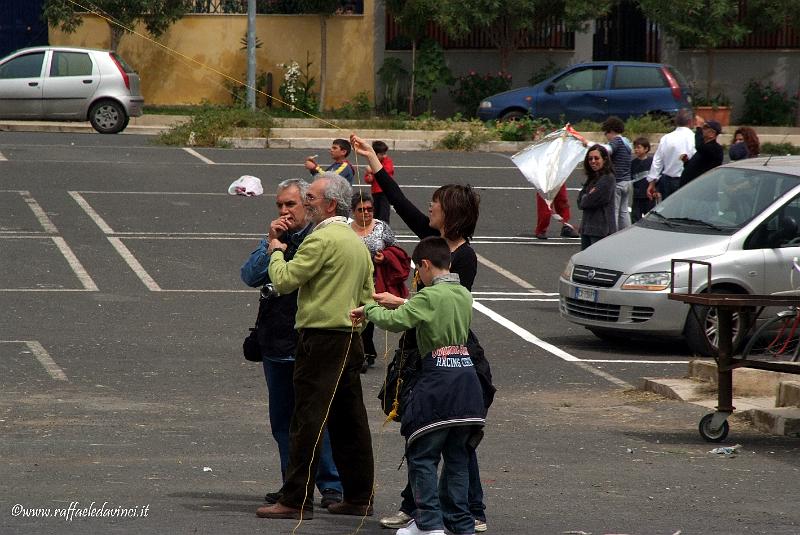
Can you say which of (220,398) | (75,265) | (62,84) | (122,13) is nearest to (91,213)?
(75,265)

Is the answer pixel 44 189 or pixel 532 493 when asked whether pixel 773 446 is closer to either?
pixel 532 493

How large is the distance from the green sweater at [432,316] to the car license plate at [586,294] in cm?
686

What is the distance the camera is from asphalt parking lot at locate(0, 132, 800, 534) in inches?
292

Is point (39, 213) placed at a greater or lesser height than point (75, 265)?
greater

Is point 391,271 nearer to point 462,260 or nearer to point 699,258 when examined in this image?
point 699,258

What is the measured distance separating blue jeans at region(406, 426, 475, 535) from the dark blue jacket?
0.18ft

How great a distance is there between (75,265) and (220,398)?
639cm

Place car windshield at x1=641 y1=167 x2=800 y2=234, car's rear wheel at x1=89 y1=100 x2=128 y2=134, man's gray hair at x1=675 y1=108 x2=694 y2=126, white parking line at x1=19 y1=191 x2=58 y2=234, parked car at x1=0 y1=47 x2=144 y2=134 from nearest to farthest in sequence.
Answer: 1. car windshield at x1=641 y1=167 x2=800 y2=234
2. man's gray hair at x1=675 y1=108 x2=694 y2=126
3. white parking line at x1=19 y1=191 x2=58 y2=234
4. parked car at x1=0 y1=47 x2=144 y2=134
5. car's rear wheel at x1=89 y1=100 x2=128 y2=134

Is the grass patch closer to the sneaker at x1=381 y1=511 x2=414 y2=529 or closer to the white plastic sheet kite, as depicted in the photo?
the white plastic sheet kite

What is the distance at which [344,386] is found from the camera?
7082 mm

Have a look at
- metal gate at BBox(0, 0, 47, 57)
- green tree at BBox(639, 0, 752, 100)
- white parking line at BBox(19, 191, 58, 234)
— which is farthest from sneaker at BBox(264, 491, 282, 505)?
metal gate at BBox(0, 0, 47, 57)

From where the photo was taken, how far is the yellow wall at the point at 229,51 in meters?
→ 33.7

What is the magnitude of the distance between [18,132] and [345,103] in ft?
28.1

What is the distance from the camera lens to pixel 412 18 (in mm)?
32531
